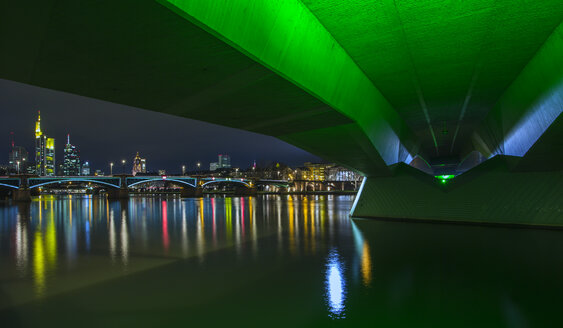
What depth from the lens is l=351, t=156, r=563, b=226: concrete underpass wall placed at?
58.5 feet

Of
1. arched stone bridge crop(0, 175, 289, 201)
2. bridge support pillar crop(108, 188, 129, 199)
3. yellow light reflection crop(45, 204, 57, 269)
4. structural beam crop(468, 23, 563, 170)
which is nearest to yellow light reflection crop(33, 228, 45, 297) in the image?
yellow light reflection crop(45, 204, 57, 269)

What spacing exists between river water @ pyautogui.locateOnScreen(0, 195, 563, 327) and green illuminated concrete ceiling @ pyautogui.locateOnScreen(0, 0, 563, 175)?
528 centimetres

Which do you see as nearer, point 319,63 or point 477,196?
point 319,63

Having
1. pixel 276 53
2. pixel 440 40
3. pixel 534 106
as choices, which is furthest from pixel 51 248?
pixel 534 106

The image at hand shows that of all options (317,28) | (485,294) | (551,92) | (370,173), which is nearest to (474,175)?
(370,173)

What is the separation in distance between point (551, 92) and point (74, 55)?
1443 cm

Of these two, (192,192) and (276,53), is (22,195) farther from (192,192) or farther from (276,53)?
(276,53)

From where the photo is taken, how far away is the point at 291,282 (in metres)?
9.08

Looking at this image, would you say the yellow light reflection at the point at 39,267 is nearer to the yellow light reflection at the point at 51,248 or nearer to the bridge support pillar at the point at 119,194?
the yellow light reflection at the point at 51,248

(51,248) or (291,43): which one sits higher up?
(291,43)

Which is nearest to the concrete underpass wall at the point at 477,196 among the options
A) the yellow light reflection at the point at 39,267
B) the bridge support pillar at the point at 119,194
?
the yellow light reflection at the point at 39,267

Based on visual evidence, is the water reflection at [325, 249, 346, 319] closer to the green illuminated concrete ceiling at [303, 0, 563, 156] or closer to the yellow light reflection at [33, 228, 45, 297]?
the green illuminated concrete ceiling at [303, 0, 563, 156]

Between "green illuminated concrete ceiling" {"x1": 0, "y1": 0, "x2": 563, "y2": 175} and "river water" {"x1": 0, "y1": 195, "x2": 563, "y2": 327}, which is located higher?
"green illuminated concrete ceiling" {"x1": 0, "y1": 0, "x2": 563, "y2": 175}

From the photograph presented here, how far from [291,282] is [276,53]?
6.05m
